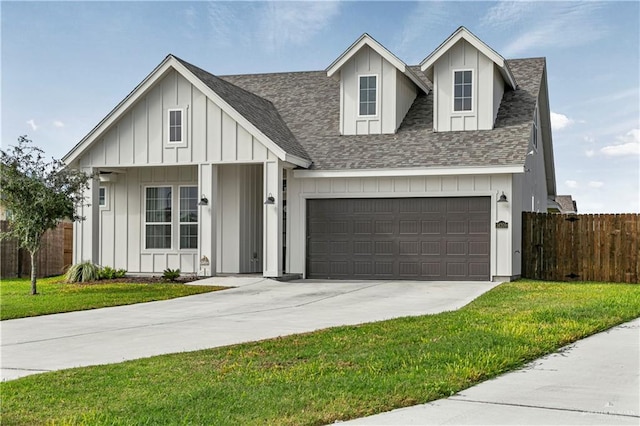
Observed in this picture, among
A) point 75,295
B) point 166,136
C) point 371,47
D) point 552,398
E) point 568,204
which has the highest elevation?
point 371,47

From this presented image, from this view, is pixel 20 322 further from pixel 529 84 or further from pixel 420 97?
pixel 529 84

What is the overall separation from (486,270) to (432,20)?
839cm

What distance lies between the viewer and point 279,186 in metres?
20.2

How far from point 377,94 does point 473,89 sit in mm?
2793

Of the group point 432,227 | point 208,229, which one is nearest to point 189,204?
point 208,229

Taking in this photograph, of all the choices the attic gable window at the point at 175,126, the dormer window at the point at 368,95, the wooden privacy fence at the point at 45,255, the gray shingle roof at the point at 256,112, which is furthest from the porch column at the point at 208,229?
the wooden privacy fence at the point at 45,255

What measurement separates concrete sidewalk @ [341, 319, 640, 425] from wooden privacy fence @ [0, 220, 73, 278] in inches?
759

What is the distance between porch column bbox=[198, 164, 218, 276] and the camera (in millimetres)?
20516

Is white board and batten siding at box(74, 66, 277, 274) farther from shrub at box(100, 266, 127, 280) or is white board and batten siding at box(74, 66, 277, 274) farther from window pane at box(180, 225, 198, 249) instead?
shrub at box(100, 266, 127, 280)

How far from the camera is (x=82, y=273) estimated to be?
20531 mm

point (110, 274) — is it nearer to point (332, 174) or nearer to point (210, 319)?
point (332, 174)

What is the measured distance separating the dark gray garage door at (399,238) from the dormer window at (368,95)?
317 cm

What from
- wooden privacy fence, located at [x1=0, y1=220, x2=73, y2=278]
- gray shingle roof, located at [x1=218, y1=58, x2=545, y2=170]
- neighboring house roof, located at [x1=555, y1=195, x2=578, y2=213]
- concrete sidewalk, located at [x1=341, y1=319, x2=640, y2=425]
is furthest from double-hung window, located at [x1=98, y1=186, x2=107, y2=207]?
neighboring house roof, located at [x1=555, y1=195, x2=578, y2=213]

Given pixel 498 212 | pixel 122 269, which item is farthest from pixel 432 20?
pixel 122 269
